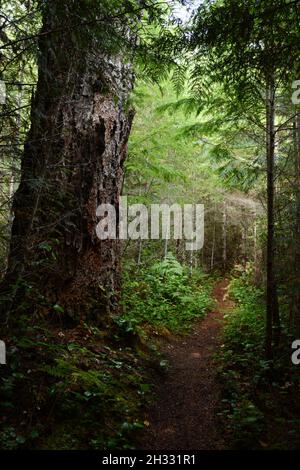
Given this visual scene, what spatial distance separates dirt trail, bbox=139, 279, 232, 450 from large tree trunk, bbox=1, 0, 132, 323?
6.19ft

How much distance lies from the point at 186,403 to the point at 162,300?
6112 mm

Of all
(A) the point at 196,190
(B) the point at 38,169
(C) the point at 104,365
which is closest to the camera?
(B) the point at 38,169

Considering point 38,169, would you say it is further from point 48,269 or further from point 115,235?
point 115,235

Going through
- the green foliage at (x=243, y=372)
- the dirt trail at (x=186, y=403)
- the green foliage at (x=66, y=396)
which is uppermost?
the green foliage at (x=66, y=396)

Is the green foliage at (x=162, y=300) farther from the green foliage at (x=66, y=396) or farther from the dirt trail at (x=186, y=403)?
the green foliage at (x=66, y=396)

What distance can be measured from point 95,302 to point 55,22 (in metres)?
4.47

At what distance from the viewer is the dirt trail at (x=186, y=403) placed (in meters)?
4.40

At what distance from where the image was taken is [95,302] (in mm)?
6527

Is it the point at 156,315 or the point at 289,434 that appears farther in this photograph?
the point at 156,315

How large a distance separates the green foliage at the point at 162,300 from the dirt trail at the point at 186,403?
1.06m

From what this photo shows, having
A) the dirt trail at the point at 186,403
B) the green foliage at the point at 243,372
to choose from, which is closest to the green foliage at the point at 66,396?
the dirt trail at the point at 186,403

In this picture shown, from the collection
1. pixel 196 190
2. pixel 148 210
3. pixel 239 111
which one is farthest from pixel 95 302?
pixel 196 190

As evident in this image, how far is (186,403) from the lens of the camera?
219 inches

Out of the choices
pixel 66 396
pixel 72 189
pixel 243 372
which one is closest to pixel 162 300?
pixel 243 372
